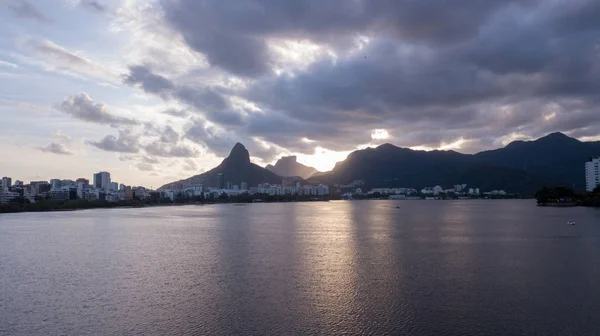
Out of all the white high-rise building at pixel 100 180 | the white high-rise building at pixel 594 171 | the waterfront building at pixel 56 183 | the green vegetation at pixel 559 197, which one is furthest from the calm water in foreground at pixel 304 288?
the white high-rise building at pixel 100 180

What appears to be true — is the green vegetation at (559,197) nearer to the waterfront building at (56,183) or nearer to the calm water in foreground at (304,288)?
the calm water in foreground at (304,288)

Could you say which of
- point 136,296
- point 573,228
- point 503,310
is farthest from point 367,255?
point 573,228

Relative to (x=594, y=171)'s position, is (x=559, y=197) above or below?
below

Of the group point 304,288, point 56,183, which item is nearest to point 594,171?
point 304,288

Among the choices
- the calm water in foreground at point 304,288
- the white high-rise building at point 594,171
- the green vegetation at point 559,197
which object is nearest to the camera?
the calm water in foreground at point 304,288

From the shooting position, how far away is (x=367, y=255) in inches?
907

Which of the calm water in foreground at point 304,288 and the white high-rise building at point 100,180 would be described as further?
the white high-rise building at point 100,180

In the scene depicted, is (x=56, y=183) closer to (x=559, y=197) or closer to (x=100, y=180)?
(x=100, y=180)

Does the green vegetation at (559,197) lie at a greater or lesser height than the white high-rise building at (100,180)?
lesser

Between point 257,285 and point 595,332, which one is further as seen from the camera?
point 257,285

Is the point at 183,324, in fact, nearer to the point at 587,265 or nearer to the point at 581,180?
the point at 587,265

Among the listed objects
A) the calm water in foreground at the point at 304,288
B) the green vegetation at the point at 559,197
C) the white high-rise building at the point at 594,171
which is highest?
the white high-rise building at the point at 594,171

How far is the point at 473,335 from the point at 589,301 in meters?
5.31

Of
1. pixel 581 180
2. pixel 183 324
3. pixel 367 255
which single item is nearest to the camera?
pixel 183 324
